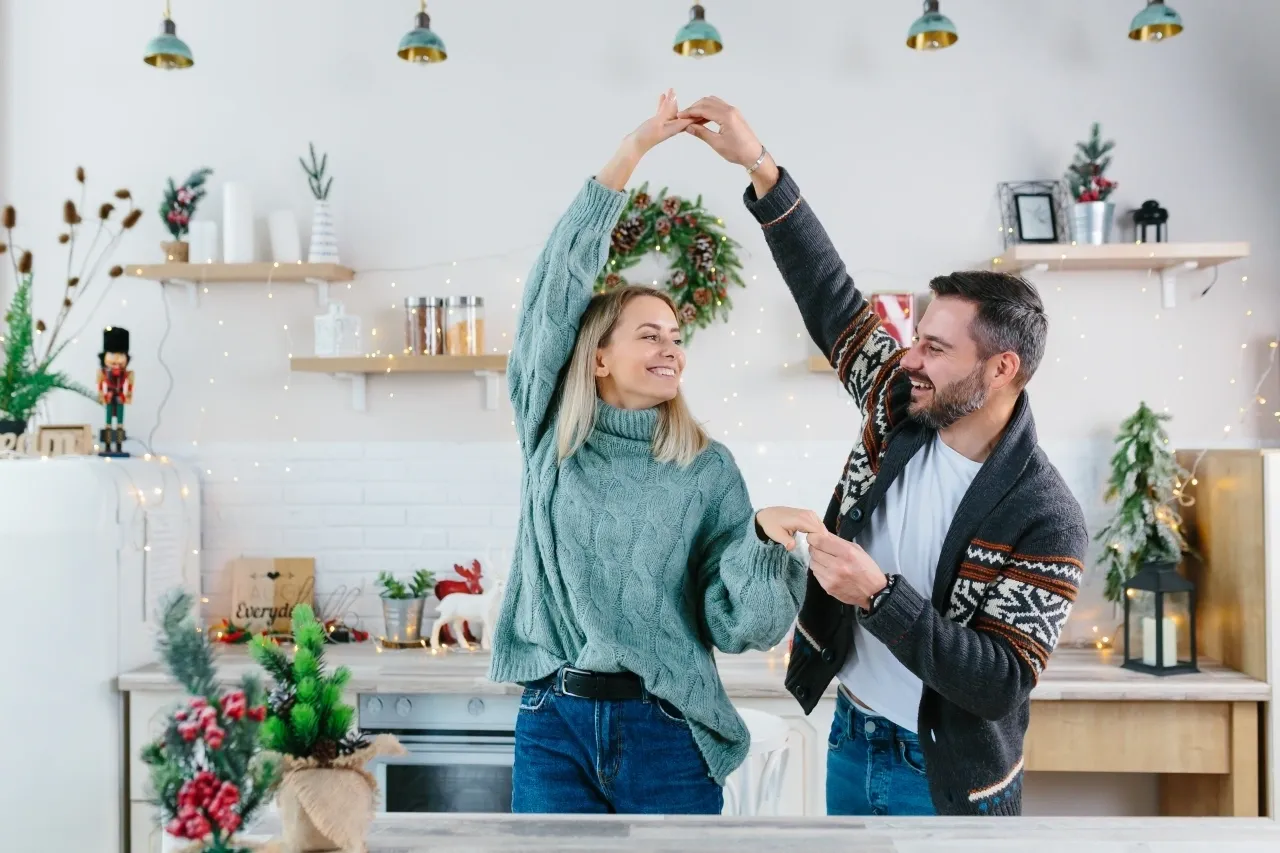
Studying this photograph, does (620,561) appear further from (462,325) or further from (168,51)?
(168,51)

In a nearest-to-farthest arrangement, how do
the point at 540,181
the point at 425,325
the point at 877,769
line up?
the point at 877,769 → the point at 425,325 → the point at 540,181

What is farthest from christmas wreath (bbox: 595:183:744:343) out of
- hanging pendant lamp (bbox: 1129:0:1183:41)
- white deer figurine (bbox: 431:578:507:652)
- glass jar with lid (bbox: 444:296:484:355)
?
hanging pendant lamp (bbox: 1129:0:1183:41)

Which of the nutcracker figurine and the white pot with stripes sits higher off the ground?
the white pot with stripes

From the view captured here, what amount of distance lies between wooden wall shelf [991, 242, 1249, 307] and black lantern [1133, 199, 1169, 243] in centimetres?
8

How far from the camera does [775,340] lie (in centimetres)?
337

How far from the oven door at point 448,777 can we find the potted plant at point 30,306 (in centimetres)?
145

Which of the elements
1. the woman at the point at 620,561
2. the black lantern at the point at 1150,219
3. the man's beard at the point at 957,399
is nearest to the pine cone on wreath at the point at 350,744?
the woman at the point at 620,561

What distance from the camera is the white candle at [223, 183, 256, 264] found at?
330 cm

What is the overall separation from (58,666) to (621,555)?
1982 mm

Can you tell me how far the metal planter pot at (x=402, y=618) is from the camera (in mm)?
3211

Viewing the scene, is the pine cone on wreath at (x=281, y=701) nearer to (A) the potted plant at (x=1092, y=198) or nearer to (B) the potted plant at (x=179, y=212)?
(B) the potted plant at (x=179, y=212)

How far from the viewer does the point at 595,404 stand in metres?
1.77

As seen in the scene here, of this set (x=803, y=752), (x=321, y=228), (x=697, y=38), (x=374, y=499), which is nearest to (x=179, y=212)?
(x=321, y=228)

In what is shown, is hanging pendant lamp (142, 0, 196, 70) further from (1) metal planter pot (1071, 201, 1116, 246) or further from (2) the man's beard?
(1) metal planter pot (1071, 201, 1116, 246)
